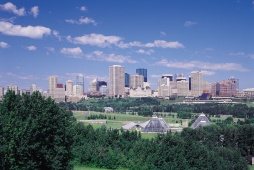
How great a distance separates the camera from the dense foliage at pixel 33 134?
570 inches

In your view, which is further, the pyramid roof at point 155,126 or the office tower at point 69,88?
the office tower at point 69,88

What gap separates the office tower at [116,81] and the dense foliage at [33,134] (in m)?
124

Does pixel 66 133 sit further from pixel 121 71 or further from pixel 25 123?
pixel 121 71

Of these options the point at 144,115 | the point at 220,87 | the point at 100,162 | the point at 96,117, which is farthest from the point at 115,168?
the point at 220,87

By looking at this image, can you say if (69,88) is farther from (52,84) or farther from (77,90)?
(52,84)

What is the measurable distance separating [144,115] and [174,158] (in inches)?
2184

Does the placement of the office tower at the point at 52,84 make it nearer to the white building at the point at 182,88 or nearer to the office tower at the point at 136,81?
the white building at the point at 182,88

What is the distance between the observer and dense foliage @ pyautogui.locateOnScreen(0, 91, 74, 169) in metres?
14.5

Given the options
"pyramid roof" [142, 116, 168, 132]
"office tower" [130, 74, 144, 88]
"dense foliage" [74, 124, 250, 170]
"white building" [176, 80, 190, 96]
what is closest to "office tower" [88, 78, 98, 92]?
"office tower" [130, 74, 144, 88]

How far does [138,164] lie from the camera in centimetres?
2259

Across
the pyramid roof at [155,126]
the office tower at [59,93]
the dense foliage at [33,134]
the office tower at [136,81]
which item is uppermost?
the office tower at [136,81]

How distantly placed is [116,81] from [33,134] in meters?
128

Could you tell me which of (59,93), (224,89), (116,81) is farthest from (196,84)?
(59,93)

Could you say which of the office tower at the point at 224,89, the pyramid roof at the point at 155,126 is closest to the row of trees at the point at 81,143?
the pyramid roof at the point at 155,126
